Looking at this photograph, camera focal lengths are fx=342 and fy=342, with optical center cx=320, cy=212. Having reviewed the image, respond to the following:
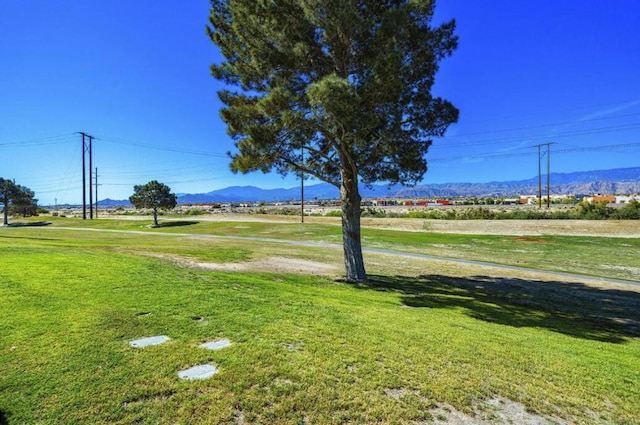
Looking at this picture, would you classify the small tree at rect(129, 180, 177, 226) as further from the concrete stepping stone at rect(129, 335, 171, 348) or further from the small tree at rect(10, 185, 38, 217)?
the concrete stepping stone at rect(129, 335, 171, 348)

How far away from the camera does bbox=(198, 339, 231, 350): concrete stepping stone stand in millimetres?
5324

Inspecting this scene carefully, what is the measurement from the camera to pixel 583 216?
134 feet

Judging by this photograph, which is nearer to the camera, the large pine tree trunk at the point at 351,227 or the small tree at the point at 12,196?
the large pine tree trunk at the point at 351,227

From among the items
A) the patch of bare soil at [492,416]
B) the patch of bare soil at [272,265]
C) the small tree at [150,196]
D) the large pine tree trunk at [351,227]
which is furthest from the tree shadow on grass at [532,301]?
the small tree at [150,196]

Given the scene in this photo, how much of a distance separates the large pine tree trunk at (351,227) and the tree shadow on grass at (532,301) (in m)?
0.80

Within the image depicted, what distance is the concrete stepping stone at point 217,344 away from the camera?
5324 millimetres

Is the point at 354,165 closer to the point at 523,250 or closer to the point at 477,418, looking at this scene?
the point at 477,418

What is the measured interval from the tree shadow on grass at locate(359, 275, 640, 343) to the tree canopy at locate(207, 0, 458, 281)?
332cm

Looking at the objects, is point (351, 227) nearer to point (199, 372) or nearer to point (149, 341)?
point (149, 341)

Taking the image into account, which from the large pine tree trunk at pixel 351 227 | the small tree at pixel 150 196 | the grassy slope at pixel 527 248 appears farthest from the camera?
the small tree at pixel 150 196

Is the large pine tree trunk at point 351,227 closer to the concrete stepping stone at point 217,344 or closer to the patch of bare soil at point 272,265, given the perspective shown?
the patch of bare soil at point 272,265

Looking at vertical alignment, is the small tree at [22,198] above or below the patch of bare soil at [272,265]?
above

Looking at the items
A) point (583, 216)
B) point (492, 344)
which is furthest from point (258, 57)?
point (583, 216)

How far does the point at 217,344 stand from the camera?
546 cm
